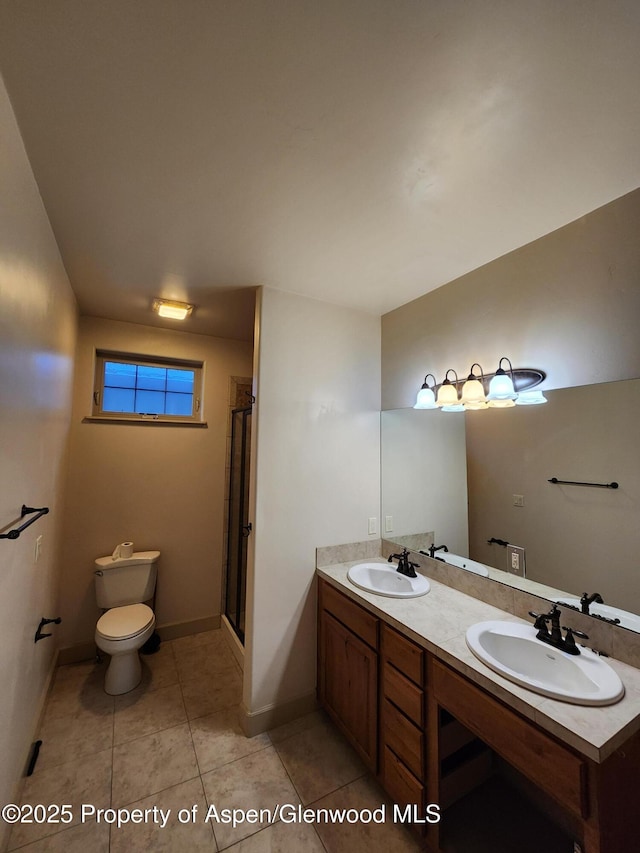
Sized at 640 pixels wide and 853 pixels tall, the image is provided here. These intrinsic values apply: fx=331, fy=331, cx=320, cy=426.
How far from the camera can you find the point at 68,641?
95.7 inches

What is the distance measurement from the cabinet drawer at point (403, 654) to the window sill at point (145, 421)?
216 centimetres

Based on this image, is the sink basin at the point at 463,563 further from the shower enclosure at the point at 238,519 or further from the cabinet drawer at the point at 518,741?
the shower enclosure at the point at 238,519

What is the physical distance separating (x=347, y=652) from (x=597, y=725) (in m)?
1.13

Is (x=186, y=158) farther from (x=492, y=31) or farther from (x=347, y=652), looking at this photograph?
(x=347, y=652)

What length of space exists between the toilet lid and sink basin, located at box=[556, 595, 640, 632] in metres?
2.39

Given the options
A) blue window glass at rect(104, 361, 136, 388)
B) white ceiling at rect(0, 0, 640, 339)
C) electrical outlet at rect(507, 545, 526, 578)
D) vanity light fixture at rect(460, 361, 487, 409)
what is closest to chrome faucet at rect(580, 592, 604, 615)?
electrical outlet at rect(507, 545, 526, 578)

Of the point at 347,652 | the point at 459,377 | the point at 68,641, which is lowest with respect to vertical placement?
the point at 68,641

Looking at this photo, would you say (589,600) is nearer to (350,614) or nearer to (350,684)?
(350,614)

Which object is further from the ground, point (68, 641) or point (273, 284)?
point (273, 284)

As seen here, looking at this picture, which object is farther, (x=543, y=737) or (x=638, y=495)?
(x=638, y=495)

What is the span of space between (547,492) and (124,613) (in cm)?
272

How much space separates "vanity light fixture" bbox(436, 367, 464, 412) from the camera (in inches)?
73.2

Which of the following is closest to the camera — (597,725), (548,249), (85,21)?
(85,21)

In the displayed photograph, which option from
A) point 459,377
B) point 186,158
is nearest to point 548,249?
point 459,377
